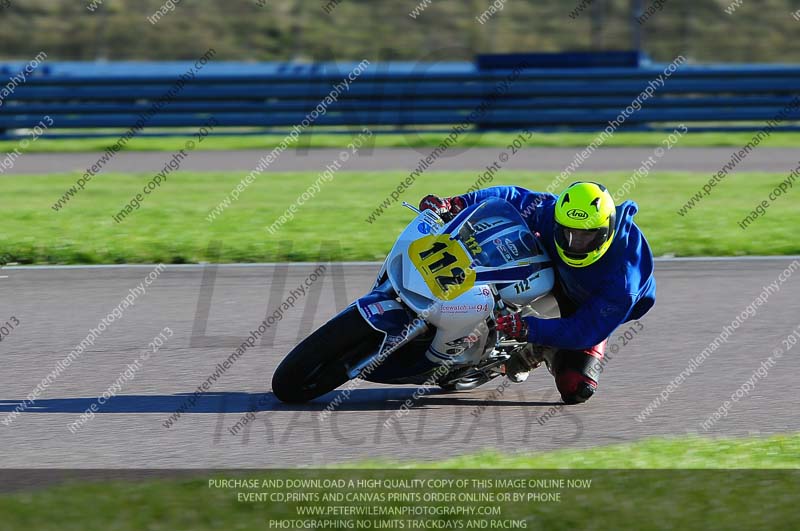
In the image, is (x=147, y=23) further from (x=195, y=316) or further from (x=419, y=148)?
(x=195, y=316)

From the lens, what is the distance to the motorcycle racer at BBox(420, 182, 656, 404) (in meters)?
6.55

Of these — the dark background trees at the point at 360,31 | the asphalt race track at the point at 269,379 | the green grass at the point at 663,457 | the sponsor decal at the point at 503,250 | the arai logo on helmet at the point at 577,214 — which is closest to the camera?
the green grass at the point at 663,457

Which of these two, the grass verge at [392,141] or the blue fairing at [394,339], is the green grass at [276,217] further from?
the blue fairing at [394,339]

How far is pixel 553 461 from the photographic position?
18.8 ft

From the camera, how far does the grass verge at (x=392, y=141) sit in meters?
20.1

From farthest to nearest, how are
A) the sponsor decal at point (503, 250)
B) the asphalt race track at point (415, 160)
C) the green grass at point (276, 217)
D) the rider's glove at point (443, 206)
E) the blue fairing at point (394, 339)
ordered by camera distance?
the asphalt race track at point (415, 160), the green grass at point (276, 217), the rider's glove at point (443, 206), the sponsor decal at point (503, 250), the blue fairing at point (394, 339)

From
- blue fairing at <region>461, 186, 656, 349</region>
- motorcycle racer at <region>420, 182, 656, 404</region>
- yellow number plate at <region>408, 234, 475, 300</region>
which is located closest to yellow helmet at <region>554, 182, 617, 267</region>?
motorcycle racer at <region>420, 182, 656, 404</region>

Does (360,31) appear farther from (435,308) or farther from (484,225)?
(435,308)

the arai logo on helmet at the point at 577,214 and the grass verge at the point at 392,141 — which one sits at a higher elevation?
the arai logo on helmet at the point at 577,214

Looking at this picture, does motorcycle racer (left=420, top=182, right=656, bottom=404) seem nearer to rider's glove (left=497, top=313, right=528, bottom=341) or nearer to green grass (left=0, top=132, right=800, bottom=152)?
rider's glove (left=497, top=313, right=528, bottom=341)

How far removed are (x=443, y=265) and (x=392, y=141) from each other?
13.9 metres

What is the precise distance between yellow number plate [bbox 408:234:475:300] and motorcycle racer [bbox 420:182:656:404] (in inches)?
11.7

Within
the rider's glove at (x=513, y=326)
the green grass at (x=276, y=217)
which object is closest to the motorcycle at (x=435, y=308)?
the rider's glove at (x=513, y=326)

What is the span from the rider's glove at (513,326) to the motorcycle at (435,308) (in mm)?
134
